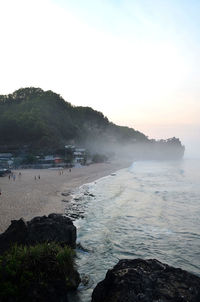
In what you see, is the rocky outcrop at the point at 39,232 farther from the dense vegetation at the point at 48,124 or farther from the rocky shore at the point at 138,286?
the dense vegetation at the point at 48,124

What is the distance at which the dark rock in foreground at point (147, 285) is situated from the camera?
7723mm

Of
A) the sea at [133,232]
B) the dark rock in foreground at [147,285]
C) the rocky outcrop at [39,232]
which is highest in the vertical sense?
the dark rock in foreground at [147,285]

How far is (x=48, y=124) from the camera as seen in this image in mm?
109812

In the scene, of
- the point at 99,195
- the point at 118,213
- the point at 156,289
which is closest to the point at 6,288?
the point at 156,289

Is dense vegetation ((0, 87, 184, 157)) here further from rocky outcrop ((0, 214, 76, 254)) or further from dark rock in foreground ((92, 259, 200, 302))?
dark rock in foreground ((92, 259, 200, 302))

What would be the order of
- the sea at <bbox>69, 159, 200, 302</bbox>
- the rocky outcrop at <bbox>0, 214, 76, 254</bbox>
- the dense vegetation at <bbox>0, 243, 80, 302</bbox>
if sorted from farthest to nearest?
the sea at <bbox>69, 159, 200, 302</bbox>
the rocky outcrop at <bbox>0, 214, 76, 254</bbox>
the dense vegetation at <bbox>0, 243, 80, 302</bbox>

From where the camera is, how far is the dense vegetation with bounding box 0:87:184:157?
91.3 meters

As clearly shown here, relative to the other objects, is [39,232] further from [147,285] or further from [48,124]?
[48,124]

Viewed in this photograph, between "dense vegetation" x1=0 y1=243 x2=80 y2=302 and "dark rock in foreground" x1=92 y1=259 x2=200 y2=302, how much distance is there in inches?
62.3

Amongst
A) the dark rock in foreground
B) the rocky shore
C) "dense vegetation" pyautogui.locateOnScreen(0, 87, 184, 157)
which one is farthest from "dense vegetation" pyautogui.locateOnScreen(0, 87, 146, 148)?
the dark rock in foreground

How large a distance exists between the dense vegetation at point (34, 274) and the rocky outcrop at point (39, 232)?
11.7ft

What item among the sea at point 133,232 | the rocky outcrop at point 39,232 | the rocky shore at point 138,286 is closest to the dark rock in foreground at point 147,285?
the rocky shore at point 138,286

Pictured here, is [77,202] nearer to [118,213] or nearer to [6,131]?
[118,213]

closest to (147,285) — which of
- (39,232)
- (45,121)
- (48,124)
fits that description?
(39,232)
